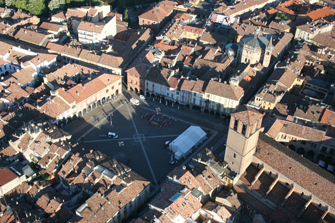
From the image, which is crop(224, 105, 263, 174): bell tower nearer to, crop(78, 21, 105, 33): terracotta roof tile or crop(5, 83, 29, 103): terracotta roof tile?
crop(5, 83, 29, 103): terracotta roof tile

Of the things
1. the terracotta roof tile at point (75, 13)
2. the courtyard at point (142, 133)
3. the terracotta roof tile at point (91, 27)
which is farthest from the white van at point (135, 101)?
the terracotta roof tile at point (75, 13)

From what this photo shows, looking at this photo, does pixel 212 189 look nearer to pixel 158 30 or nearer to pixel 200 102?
pixel 200 102

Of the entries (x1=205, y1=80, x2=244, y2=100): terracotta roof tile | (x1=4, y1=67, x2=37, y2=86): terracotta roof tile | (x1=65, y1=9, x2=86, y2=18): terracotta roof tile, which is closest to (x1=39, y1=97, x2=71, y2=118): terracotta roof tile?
(x1=4, y1=67, x2=37, y2=86): terracotta roof tile

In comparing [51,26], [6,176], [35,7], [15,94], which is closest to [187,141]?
[6,176]

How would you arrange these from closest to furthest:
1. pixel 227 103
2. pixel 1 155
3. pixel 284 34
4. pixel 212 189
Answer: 1. pixel 212 189
2. pixel 1 155
3. pixel 227 103
4. pixel 284 34

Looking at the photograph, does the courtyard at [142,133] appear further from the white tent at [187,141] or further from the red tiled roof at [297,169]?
the red tiled roof at [297,169]

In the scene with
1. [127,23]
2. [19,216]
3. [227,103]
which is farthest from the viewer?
[127,23]

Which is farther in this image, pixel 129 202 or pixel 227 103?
pixel 227 103

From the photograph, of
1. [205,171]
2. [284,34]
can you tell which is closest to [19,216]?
[205,171]
